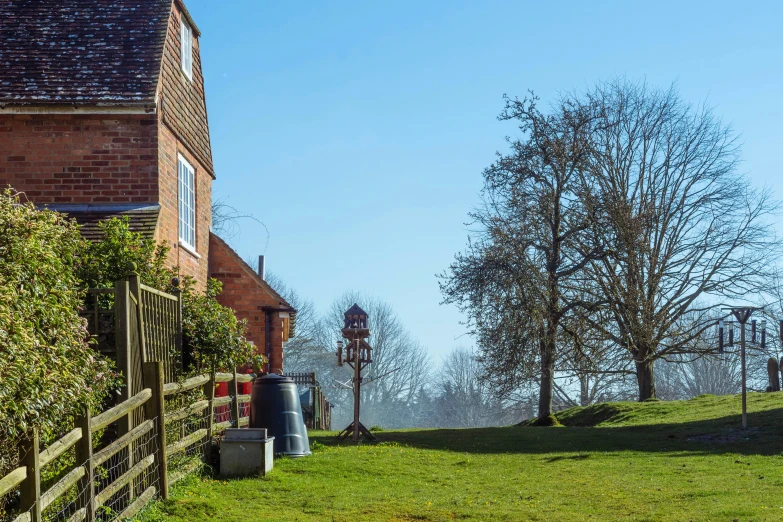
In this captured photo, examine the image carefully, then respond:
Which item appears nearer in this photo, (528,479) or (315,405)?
(528,479)

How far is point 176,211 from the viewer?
1670cm

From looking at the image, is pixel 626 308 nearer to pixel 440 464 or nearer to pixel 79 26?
pixel 440 464

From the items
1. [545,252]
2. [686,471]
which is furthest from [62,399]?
[545,252]

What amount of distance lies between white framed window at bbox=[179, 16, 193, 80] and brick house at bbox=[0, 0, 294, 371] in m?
0.72

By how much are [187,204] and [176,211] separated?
1192mm

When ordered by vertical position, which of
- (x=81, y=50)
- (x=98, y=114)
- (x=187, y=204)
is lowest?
(x=187, y=204)

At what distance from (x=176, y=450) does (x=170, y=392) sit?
706 millimetres

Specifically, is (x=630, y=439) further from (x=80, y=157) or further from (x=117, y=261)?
Result: (x=80, y=157)

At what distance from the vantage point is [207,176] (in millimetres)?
20219

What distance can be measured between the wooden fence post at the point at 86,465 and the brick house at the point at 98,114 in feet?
23.4

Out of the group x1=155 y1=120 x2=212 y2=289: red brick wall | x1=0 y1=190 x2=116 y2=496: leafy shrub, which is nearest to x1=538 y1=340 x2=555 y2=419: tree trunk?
x1=155 y1=120 x2=212 y2=289: red brick wall

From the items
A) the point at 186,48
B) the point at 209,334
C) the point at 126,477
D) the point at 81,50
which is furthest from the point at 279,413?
the point at 186,48

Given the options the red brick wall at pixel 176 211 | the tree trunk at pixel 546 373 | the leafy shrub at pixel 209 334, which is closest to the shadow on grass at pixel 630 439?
the red brick wall at pixel 176 211

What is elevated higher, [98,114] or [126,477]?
[98,114]
